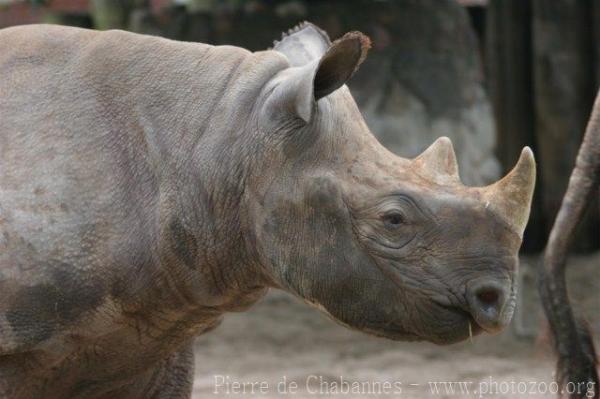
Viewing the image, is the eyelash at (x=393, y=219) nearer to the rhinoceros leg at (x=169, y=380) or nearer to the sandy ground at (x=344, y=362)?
the rhinoceros leg at (x=169, y=380)

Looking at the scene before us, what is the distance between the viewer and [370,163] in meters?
4.20

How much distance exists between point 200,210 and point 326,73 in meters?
0.62

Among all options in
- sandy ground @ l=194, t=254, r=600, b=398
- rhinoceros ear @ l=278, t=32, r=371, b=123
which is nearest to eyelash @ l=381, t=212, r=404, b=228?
rhinoceros ear @ l=278, t=32, r=371, b=123

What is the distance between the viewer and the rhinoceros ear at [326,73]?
4.15 metres

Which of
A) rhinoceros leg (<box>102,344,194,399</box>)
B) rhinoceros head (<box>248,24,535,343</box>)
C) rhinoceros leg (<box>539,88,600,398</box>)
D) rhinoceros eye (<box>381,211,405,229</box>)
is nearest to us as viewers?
rhinoceros head (<box>248,24,535,343</box>)

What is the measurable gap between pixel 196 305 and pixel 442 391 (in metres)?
3.23

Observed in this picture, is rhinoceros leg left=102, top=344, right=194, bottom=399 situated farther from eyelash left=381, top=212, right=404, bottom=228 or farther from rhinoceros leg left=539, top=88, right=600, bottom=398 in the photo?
rhinoceros leg left=539, top=88, right=600, bottom=398

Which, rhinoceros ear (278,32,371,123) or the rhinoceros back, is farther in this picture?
the rhinoceros back

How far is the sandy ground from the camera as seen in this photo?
299 inches

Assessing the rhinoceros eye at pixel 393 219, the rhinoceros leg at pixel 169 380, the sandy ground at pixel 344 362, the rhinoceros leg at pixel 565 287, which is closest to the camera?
the rhinoceros eye at pixel 393 219

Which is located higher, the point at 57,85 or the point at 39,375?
the point at 57,85

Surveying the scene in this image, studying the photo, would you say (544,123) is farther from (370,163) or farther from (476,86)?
(370,163)

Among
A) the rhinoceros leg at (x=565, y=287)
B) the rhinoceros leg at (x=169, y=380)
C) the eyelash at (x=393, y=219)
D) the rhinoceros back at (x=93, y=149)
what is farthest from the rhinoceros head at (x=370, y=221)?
the rhinoceros leg at (x=565, y=287)

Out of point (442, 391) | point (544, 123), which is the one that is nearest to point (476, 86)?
point (544, 123)
